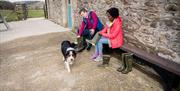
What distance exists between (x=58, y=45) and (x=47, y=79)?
2590mm

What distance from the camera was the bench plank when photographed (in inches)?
128

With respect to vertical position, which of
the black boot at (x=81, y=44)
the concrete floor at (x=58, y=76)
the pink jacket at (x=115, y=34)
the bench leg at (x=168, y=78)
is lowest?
the concrete floor at (x=58, y=76)

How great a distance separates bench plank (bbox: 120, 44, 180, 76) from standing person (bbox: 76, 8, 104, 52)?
41.3 inches

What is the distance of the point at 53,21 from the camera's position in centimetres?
1230

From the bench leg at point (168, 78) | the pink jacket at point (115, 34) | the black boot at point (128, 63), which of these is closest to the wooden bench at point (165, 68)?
the bench leg at point (168, 78)

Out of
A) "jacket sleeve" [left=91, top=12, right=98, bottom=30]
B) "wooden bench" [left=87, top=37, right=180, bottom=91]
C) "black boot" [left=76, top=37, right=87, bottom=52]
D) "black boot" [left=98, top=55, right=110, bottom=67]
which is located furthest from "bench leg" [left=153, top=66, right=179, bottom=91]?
"black boot" [left=76, top=37, right=87, bottom=52]

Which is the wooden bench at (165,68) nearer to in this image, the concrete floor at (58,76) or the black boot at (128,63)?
the black boot at (128,63)

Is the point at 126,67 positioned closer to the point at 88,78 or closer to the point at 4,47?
the point at 88,78

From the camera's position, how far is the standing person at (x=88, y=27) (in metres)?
5.22

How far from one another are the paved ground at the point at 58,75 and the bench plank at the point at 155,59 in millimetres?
419

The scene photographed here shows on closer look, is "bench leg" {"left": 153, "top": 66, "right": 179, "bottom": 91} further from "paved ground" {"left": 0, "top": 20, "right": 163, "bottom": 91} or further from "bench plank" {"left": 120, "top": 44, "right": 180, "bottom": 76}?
"paved ground" {"left": 0, "top": 20, "right": 163, "bottom": 91}

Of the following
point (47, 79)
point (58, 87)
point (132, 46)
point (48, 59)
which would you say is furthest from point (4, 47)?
point (132, 46)

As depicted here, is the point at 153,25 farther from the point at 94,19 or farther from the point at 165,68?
the point at 94,19

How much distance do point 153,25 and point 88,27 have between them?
79.5 inches
